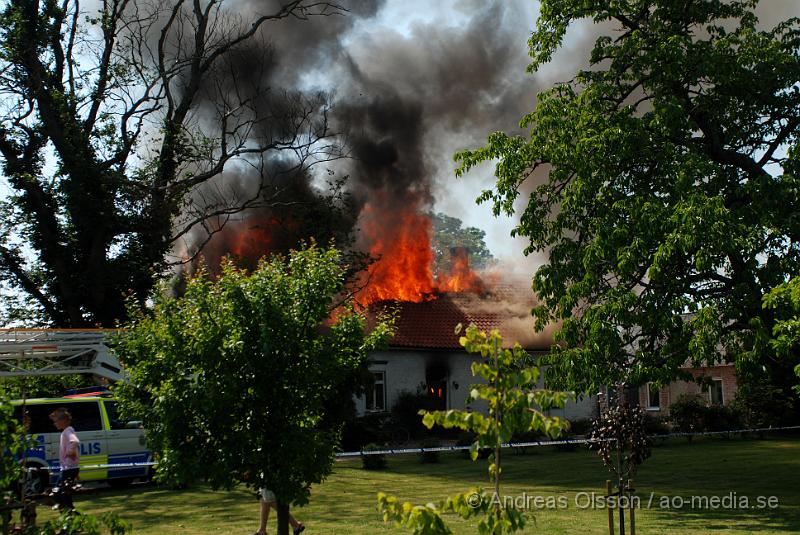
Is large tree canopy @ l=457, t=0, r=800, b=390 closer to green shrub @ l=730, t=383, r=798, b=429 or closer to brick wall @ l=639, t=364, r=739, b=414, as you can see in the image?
green shrub @ l=730, t=383, r=798, b=429

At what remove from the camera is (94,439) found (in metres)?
18.1

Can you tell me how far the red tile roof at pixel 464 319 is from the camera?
33156 millimetres

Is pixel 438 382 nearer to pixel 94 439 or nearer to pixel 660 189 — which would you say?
pixel 94 439

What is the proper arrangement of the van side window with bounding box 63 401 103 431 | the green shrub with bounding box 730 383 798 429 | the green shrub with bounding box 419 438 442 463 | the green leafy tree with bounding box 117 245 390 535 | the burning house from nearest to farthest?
the green leafy tree with bounding box 117 245 390 535 → the van side window with bounding box 63 401 103 431 → the green shrub with bounding box 419 438 442 463 → the green shrub with bounding box 730 383 798 429 → the burning house

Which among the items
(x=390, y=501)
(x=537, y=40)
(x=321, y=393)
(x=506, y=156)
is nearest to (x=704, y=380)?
(x=506, y=156)

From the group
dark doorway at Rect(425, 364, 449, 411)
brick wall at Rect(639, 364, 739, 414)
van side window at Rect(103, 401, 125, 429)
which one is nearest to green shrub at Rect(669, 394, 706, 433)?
brick wall at Rect(639, 364, 739, 414)

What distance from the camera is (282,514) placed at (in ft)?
30.7

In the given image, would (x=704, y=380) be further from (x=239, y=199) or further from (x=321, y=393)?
(x=239, y=199)

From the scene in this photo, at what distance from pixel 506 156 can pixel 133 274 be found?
15.0 metres

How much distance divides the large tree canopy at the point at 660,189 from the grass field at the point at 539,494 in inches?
102

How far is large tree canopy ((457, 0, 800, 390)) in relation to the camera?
13.6m

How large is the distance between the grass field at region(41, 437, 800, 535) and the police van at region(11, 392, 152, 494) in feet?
1.76

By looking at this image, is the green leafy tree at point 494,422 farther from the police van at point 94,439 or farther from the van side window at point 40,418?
the van side window at point 40,418

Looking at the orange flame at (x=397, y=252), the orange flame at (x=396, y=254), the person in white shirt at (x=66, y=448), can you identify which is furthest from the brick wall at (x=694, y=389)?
the person in white shirt at (x=66, y=448)
